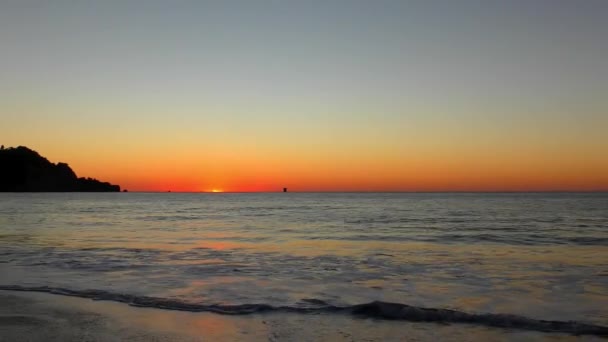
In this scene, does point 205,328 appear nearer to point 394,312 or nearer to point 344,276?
point 394,312

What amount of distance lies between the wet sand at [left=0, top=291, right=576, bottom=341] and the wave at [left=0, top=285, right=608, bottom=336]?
0.35m

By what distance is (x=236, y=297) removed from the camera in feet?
38.7

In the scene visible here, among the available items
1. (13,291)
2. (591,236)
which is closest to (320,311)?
(13,291)

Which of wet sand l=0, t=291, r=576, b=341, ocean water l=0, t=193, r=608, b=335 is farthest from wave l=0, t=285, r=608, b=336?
wet sand l=0, t=291, r=576, b=341

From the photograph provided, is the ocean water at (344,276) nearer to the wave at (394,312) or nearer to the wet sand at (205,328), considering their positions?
the wave at (394,312)

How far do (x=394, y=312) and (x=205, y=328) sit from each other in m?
3.74

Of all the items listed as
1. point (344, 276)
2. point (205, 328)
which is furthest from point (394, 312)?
point (344, 276)

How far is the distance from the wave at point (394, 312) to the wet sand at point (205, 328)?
35 centimetres

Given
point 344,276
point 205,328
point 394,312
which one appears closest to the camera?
point 205,328

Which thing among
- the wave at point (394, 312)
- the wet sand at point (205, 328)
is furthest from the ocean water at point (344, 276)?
the wet sand at point (205, 328)

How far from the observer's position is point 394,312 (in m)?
10.2

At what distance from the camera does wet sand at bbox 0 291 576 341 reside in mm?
8422

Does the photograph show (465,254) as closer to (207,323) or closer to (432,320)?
(432,320)

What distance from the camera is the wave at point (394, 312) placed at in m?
9.32
